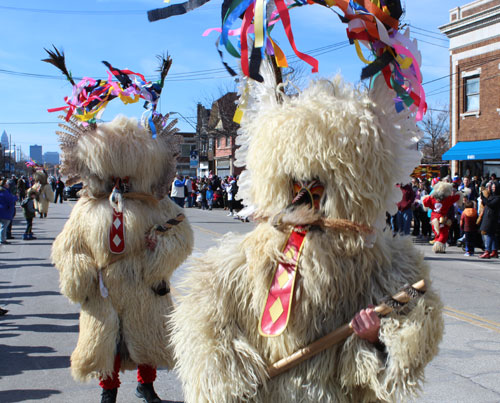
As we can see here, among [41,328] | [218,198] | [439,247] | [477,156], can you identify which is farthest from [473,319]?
[218,198]

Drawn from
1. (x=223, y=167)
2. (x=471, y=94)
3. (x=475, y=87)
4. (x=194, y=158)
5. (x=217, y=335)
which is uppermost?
(x=475, y=87)

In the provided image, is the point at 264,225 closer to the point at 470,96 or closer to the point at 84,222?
the point at 84,222

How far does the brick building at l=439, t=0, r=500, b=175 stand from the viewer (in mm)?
20500

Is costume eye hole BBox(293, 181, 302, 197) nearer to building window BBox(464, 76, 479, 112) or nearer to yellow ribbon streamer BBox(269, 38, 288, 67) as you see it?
yellow ribbon streamer BBox(269, 38, 288, 67)

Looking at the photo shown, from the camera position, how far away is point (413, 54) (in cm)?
219

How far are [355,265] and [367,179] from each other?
38 centimetres

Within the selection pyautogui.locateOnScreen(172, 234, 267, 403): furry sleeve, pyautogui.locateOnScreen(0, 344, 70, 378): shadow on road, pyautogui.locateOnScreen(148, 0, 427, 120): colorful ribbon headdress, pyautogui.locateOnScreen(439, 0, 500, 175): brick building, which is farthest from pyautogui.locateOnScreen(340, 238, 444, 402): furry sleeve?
pyautogui.locateOnScreen(439, 0, 500, 175): brick building

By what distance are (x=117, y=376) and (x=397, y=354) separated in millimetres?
2374

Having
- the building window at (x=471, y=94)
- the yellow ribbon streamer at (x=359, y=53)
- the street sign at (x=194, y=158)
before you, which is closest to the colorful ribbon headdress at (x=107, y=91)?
the yellow ribbon streamer at (x=359, y=53)

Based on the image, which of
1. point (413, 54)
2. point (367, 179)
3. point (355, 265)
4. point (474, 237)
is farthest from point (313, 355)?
point (474, 237)

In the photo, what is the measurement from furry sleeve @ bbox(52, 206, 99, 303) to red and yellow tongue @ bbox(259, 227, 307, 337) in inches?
74.6

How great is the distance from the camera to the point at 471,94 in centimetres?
2189

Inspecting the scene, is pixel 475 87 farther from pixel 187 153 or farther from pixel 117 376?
pixel 187 153

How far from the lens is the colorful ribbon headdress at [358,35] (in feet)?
7.00
